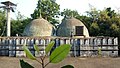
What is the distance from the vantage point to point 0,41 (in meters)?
25.1

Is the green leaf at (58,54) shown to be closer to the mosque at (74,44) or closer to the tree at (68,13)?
the mosque at (74,44)

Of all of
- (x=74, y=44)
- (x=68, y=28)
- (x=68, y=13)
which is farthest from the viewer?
(x=68, y=13)

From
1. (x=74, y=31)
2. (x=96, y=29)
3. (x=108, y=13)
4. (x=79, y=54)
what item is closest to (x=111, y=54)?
(x=79, y=54)

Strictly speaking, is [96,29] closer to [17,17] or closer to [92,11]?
[92,11]

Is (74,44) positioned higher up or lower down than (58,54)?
lower down

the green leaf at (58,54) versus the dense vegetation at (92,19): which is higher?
the dense vegetation at (92,19)

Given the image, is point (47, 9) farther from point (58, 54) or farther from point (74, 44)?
point (58, 54)

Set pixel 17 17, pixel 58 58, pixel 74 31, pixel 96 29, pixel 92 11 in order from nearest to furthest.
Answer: pixel 58 58
pixel 74 31
pixel 96 29
pixel 92 11
pixel 17 17

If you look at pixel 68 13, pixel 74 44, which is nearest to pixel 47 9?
pixel 68 13

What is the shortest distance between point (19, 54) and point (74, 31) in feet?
20.0

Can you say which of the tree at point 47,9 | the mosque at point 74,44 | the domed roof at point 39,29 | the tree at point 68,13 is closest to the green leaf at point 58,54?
the mosque at point 74,44

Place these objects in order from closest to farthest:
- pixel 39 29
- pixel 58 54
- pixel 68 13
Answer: pixel 58 54
pixel 39 29
pixel 68 13

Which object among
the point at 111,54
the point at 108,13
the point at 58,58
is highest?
the point at 108,13

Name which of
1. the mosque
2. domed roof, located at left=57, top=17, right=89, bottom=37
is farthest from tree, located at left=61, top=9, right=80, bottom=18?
the mosque
